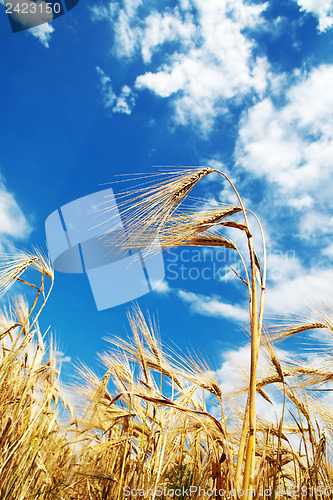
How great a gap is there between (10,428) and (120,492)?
881 millimetres

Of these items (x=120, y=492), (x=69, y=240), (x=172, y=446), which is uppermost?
(x=69, y=240)

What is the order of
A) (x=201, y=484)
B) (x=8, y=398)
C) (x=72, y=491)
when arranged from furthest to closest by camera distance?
(x=72, y=491) → (x=8, y=398) → (x=201, y=484)

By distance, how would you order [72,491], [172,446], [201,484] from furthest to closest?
[72,491] < [172,446] < [201,484]

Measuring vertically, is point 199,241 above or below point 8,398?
above

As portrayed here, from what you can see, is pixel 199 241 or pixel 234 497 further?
pixel 199 241

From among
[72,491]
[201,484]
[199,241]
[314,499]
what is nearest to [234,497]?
[201,484]

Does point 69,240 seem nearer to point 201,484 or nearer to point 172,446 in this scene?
point 172,446

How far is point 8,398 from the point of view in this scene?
270 centimetres

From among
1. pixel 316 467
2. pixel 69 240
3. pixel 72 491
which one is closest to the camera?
pixel 316 467

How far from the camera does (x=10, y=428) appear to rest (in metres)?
2.18

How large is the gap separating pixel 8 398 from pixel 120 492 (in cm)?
132

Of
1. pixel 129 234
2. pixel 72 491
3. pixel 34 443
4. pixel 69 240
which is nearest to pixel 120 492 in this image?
pixel 34 443

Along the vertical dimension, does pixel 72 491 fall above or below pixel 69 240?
below

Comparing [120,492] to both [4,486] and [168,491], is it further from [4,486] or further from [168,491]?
[4,486]
